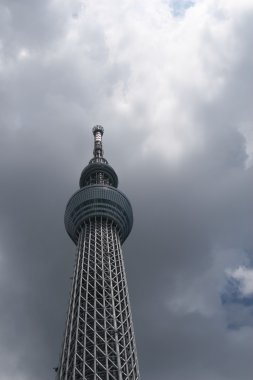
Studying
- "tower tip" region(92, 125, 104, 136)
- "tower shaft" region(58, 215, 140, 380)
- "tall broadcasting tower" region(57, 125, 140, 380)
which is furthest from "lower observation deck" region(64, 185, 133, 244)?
"tower tip" region(92, 125, 104, 136)

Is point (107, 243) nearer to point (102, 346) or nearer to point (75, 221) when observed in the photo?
point (75, 221)

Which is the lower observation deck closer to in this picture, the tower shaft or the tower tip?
the tower shaft

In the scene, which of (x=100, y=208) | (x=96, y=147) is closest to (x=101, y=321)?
(x=100, y=208)

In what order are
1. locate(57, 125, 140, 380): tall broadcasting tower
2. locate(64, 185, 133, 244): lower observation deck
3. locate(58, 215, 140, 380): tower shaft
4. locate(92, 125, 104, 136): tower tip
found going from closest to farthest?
1. locate(58, 215, 140, 380): tower shaft
2. locate(57, 125, 140, 380): tall broadcasting tower
3. locate(64, 185, 133, 244): lower observation deck
4. locate(92, 125, 104, 136): tower tip

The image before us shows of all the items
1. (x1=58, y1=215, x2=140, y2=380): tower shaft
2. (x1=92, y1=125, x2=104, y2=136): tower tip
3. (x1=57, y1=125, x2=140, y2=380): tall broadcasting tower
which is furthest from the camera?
(x1=92, y1=125, x2=104, y2=136): tower tip

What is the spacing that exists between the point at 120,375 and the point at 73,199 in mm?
46806

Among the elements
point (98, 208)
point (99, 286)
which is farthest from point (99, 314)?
point (98, 208)

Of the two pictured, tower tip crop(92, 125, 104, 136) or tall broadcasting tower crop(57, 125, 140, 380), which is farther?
tower tip crop(92, 125, 104, 136)

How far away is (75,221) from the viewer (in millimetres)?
120000

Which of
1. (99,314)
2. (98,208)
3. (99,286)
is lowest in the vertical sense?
(99,314)

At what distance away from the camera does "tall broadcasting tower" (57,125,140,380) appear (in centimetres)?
8981

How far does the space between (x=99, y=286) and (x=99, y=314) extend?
8365mm

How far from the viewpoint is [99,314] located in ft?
324

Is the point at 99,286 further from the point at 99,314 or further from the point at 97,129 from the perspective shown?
the point at 97,129
